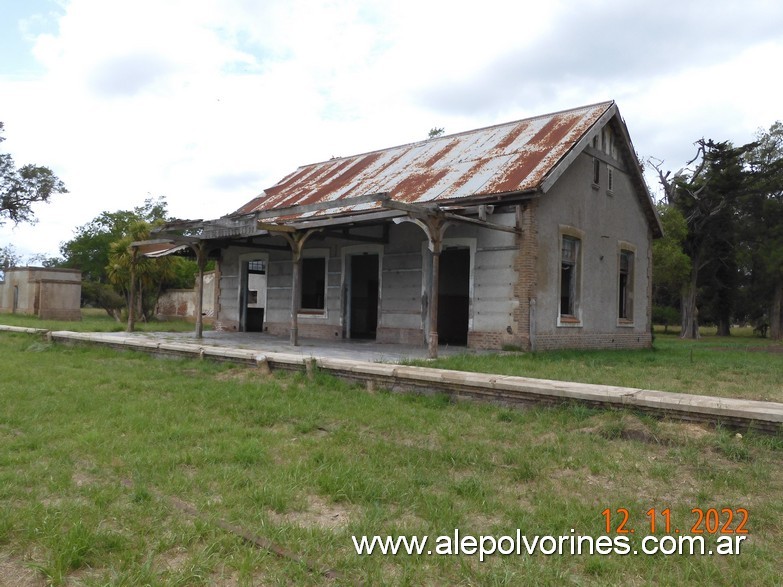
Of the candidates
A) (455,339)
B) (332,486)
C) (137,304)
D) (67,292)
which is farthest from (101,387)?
(67,292)

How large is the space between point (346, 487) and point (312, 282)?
1388 cm

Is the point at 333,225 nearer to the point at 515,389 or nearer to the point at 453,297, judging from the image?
the point at 453,297

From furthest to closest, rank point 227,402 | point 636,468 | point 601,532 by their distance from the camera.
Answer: point 227,402 → point 636,468 → point 601,532

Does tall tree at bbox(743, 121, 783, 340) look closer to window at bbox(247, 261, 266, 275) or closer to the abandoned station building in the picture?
the abandoned station building

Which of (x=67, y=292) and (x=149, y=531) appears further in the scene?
(x=67, y=292)

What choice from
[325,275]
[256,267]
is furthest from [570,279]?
[256,267]

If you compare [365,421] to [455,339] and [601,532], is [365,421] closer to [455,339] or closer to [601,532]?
Answer: [601,532]

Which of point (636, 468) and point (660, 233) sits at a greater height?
point (660, 233)

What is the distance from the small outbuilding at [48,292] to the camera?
26859 mm

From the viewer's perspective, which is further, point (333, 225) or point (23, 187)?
point (23, 187)

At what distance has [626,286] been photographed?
53.4 feet

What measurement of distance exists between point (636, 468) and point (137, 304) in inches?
1013

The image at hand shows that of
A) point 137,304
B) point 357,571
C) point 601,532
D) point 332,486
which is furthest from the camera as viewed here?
point 137,304

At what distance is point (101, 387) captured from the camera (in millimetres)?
7664
